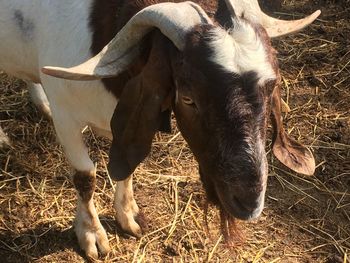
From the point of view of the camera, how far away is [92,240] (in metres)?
3.63

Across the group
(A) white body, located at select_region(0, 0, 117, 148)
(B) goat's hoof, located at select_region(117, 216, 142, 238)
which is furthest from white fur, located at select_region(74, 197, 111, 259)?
(A) white body, located at select_region(0, 0, 117, 148)

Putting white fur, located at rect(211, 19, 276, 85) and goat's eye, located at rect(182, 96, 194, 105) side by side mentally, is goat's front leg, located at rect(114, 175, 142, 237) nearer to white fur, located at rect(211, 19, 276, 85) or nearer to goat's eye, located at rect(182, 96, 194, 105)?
goat's eye, located at rect(182, 96, 194, 105)

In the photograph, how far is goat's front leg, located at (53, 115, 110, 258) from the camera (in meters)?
3.25

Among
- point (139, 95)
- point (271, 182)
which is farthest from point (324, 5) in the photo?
point (139, 95)

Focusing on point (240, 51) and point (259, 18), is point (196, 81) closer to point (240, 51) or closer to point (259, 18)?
point (240, 51)

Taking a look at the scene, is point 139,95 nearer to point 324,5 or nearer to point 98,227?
point 98,227

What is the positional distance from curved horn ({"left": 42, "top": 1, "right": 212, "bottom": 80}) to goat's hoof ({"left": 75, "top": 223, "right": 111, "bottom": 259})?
1.52m

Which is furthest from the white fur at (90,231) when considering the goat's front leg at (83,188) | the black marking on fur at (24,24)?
the black marking on fur at (24,24)

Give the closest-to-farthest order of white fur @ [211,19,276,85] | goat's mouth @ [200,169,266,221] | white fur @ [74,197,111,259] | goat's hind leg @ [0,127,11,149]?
white fur @ [211,19,276,85] → goat's mouth @ [200,169,266,221] → white fur @ [74,197,111,259] → goat's hind leg @ [0,127,11,149]

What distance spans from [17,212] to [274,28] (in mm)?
2183

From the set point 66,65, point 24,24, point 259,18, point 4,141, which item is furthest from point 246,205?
point 4,141

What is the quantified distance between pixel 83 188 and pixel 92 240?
0.37 m

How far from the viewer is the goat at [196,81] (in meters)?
2.21

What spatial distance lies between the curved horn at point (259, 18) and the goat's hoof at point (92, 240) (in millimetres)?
1747
